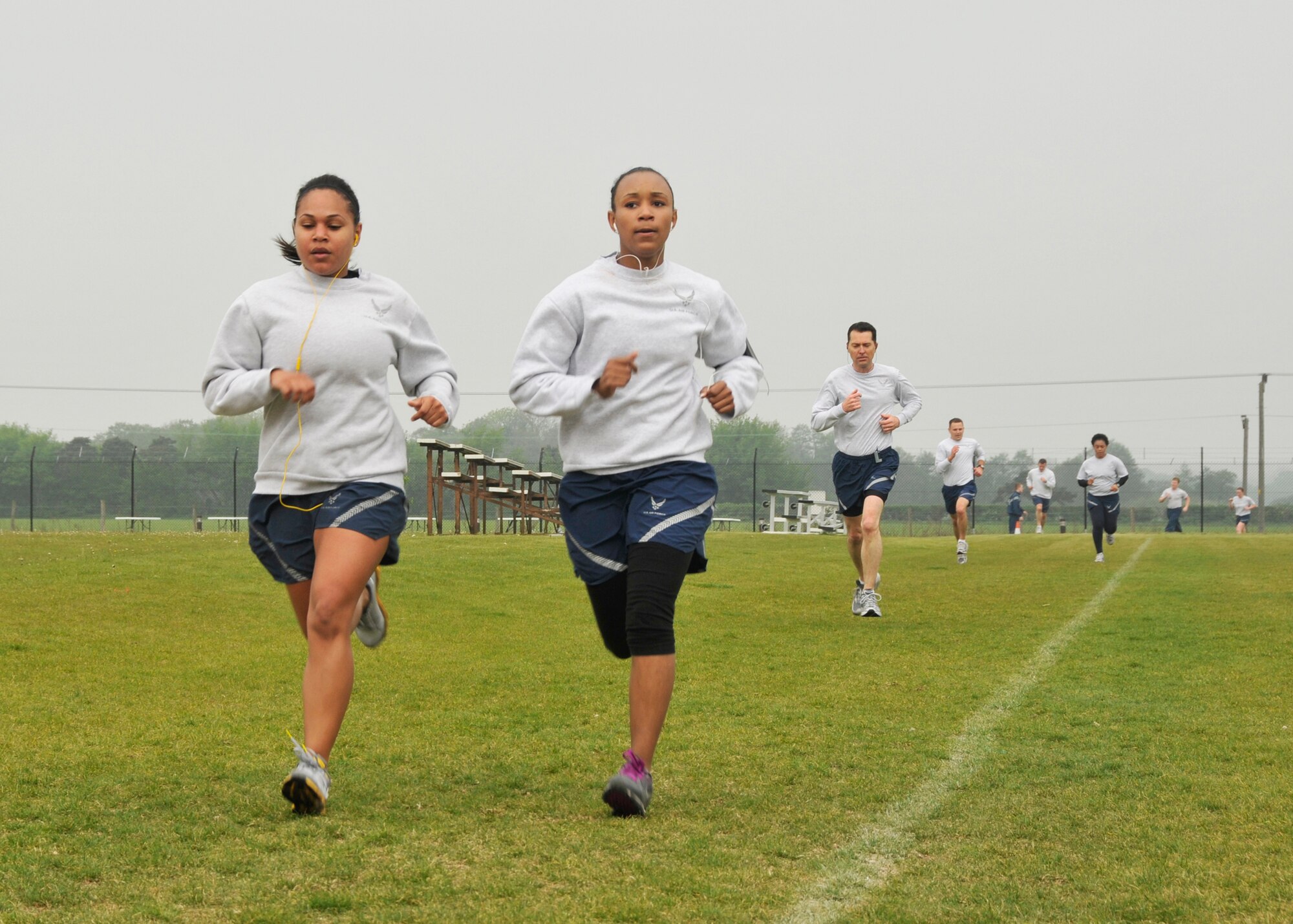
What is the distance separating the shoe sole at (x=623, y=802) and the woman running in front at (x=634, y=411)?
1.11 ft

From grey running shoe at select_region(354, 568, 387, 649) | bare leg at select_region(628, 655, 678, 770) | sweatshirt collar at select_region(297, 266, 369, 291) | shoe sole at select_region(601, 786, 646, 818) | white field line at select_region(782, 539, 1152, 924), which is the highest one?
sweatshirt collar at select_region(297, 266, 369, 291)

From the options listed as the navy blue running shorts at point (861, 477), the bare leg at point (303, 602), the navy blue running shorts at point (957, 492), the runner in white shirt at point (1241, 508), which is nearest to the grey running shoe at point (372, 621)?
the bare leg at point (303, 602)

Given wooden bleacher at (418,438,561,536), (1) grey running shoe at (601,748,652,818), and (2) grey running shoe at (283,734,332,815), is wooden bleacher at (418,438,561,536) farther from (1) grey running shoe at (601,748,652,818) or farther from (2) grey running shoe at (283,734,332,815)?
(1) grey running shoe at (601,748,652,818)

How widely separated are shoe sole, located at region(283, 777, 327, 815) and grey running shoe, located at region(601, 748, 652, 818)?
854mm

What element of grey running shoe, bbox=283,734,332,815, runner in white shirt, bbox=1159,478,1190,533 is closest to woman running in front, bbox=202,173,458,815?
grey running shoe, bbox=283,734,332,815

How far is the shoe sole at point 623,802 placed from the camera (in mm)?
4129

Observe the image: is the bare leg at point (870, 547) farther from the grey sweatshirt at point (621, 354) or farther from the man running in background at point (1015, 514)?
the man running in background at point (1015, 514)

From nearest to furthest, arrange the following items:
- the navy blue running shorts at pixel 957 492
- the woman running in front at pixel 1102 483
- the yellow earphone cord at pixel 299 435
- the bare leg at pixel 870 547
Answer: the yellow earphone cord at pixel 299 435 → the bare leg at pixel 870 547 → the woman running in front at pixel 1102 483 → the navy blue running shorts at pixel 957 492

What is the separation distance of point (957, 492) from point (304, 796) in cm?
1765

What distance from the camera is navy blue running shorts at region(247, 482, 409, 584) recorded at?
4.56 metres

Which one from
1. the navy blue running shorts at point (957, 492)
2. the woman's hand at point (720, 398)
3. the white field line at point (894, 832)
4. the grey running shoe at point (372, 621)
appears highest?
the woman's hand at point (720, 398)

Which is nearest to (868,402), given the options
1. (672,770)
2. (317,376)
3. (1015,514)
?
(672,770)

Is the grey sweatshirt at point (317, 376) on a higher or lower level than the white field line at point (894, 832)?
higher

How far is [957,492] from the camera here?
821 inches
